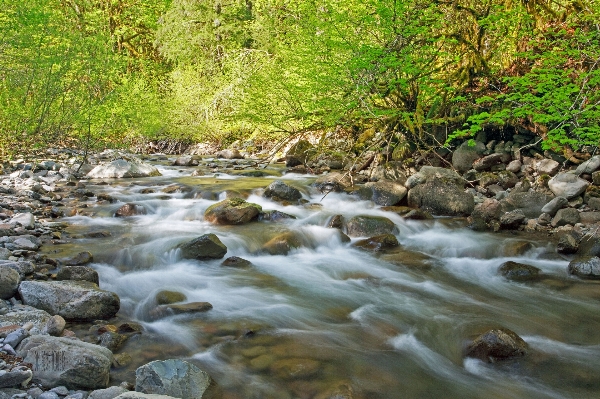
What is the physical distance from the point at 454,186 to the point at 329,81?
294cm

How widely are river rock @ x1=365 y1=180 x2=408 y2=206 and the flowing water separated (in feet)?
2.66

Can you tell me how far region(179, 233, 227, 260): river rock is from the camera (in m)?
6.45

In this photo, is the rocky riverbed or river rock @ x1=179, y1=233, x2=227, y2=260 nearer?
the rocky riverbed

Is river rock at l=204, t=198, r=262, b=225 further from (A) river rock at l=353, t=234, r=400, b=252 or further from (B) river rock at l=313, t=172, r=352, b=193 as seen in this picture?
(B) river rock at l=313, t=172, r=352, b=193

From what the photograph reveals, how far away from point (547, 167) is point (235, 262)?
627 centimetres

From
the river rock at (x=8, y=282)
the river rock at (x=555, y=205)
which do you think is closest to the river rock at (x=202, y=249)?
the river rock at (x=8, y=282)

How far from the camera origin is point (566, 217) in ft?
24.5

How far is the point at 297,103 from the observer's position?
10930mm

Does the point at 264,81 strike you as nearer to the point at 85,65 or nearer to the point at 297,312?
the point at 85,65

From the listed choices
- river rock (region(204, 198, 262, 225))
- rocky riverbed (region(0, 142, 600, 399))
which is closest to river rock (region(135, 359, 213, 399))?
rocky riverbed (region(0, 142, 600, 399))

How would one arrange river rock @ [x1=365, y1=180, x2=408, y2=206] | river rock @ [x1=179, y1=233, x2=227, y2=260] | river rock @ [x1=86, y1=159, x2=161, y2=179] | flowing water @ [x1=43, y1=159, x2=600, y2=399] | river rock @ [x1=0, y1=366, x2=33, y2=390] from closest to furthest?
river rock @ [x1=0, y1=366, x2=33, y2=390] < flowing water @ [x1=43, y1=159, x2=600, y2=399] < river rock @ [x1=179, y1=233, x2=227, y2=260] < river rock @ [x1=365, y1=180, x2=408, y2=206] < river rock @ [x1=86, y1=159, x2=161, y2=179]

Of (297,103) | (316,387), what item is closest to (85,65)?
(297,103)

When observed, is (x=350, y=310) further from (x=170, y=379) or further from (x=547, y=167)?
(x=547, y=167)

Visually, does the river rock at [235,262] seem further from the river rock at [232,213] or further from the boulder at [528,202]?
the boulder at [528,202]
